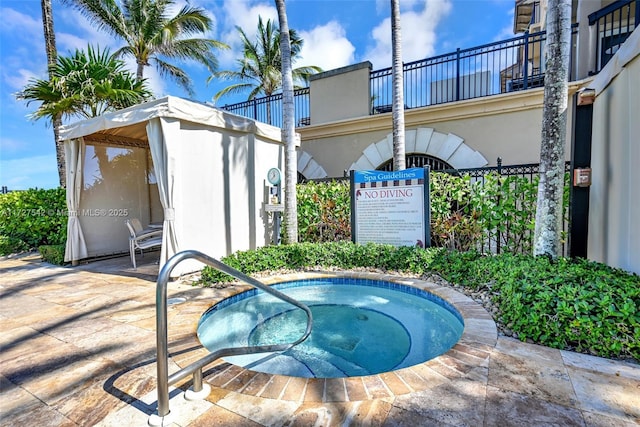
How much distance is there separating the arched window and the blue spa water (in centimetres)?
444

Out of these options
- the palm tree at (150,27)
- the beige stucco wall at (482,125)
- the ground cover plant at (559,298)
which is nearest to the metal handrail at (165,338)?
the ground cover plant at (559,298)

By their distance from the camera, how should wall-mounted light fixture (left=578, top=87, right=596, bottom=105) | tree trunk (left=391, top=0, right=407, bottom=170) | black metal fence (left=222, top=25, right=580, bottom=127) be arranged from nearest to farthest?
wall-mounted light fixture (left=578, top=87, right=596, bottom=105), tree trunk (left=391, top=0, right=407, bottom=170), black metal fence (left=222, top=25, right=580, bottom=127)

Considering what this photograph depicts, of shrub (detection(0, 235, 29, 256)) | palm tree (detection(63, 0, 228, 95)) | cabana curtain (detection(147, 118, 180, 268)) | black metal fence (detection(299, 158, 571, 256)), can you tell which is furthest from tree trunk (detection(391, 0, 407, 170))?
shrub (detection(0, 235, 29, 256))

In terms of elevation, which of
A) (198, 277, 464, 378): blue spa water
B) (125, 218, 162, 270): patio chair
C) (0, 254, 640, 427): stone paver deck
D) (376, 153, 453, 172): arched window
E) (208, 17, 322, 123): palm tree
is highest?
(208, 17, 322, 123): palm tree

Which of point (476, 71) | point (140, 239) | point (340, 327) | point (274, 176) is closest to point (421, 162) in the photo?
point (476, 71)

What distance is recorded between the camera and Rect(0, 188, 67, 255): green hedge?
27.5 feet

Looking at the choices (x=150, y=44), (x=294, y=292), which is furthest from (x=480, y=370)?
(x=150, y=44)

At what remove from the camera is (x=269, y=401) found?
2023 mm

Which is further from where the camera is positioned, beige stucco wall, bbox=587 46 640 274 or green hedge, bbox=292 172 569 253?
green hedge, bbox=292 172 569 253

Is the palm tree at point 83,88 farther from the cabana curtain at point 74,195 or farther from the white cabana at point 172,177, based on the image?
the cabana curtain at point 74,195

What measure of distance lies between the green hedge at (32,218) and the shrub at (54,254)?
3.80 feet

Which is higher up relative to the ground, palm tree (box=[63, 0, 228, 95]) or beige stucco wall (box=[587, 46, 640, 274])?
palm tree (box=[63, 0, 228, 95])

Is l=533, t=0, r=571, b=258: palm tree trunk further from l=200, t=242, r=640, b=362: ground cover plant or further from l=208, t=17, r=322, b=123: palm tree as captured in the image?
l=208, t=17, r=322, b=123: palm tree

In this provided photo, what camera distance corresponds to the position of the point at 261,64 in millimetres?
19281
